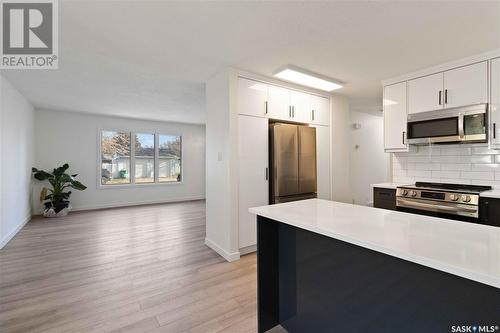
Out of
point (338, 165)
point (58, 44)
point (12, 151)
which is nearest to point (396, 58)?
point (338, 165)

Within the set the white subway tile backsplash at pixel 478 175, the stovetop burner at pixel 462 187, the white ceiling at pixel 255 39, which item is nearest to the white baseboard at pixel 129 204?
the white ceiling at pixel 255 39

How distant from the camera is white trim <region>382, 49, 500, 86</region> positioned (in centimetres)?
262

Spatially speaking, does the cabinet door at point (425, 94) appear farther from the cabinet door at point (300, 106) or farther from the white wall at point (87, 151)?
the white wall at point (87, 151)

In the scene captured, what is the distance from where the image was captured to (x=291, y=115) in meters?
3.65

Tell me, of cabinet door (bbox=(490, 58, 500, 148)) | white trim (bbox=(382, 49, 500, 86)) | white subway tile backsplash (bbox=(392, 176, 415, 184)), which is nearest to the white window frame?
white subway tile backsplash (bbox=(392, 176, 415, 184))

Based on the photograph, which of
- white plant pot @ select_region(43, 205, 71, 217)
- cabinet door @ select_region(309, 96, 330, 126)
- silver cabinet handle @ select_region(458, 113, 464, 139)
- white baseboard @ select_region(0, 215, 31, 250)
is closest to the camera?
silver cabinet handle @ select_region(458, 113, 464, 139)

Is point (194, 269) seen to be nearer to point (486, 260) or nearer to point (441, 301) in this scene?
point (441, 301)

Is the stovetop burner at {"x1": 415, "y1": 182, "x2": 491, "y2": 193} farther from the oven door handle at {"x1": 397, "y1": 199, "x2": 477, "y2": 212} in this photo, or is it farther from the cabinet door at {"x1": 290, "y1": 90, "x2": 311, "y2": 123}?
the cabinet door at {"x1": 290, "y1": 90, "x2": 311, "y2": 123}

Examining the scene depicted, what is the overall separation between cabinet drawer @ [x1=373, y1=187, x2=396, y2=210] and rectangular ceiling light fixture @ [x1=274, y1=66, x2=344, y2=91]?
1.75 meters

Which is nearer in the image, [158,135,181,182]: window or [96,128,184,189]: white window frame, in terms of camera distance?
[96,128,184,189]: white window frame

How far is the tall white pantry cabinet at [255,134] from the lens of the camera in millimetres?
3156

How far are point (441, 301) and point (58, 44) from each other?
3742mm

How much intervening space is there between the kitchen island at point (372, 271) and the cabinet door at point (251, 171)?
55.9 inches

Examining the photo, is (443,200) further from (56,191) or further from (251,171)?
(56,191)
